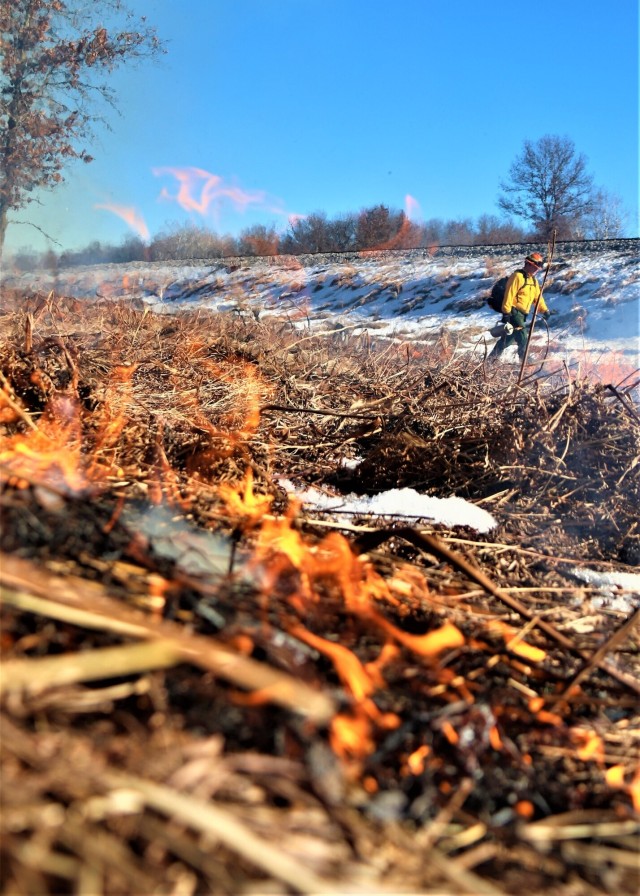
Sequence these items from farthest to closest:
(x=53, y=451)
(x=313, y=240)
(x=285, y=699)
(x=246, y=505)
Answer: (x=313, y=240)
(x=246, y=505)
(x=53, y=451)
(x=285, y=699)

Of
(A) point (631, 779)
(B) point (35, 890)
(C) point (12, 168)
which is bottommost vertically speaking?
(A) point (631, 779)

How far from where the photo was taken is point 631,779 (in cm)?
146

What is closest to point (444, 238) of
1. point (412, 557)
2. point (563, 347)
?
point (563, 347)

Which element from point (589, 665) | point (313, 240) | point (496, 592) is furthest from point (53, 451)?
point (313, 240)

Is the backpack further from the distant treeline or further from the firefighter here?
the distant treeline

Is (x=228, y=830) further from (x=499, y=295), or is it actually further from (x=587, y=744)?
(x=499, y=295)

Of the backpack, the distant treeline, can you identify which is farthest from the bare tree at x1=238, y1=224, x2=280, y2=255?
the backpack

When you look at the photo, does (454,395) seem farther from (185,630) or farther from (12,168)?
(12,168)

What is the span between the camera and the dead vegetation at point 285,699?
874 millimetres

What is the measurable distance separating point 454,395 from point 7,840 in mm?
3847

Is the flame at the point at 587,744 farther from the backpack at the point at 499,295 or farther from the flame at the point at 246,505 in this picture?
the backpack at the point at 499,295

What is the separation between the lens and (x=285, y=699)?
105 cm

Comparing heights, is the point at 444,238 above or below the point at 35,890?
above

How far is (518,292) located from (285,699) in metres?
9.43
